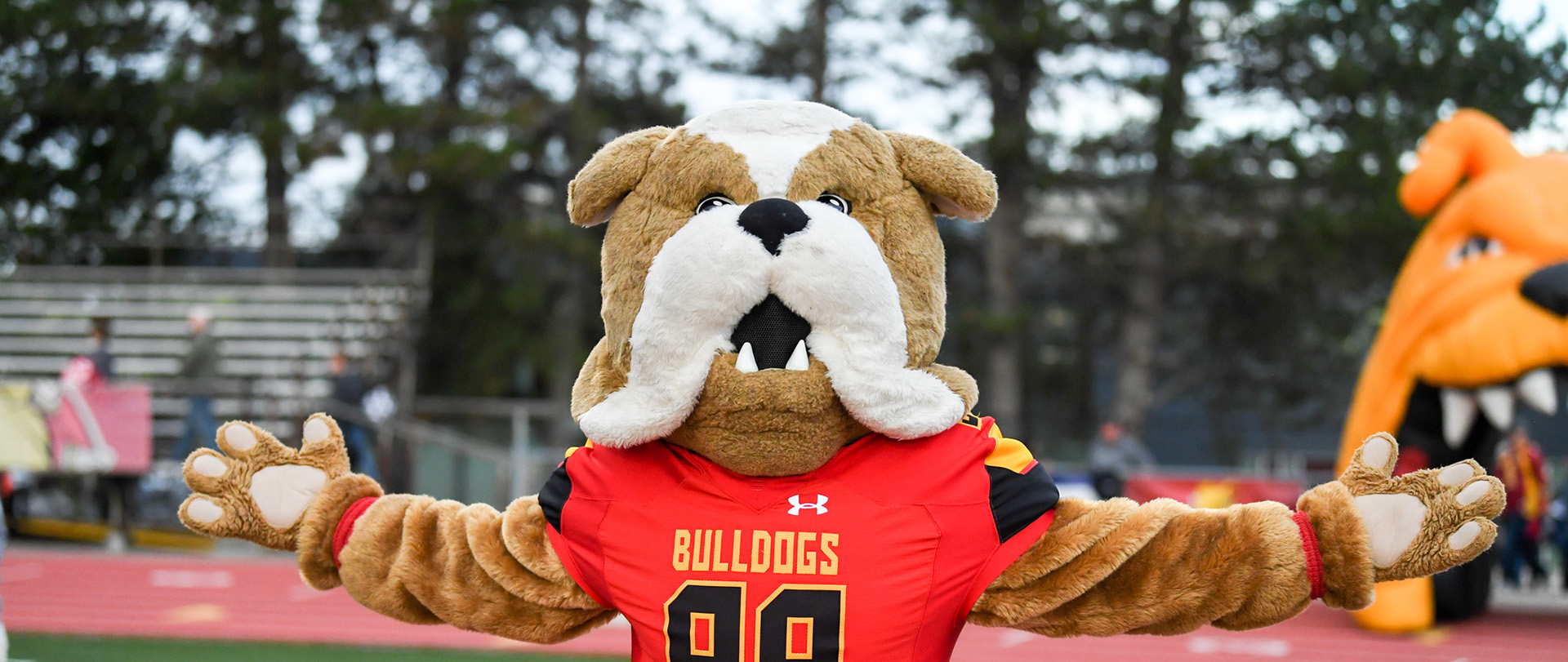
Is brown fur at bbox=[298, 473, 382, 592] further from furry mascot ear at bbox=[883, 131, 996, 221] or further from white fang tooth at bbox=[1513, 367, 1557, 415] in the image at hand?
white fang tooth at bbox=[1513, 367, 1557, 415]

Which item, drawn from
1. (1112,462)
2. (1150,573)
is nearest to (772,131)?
(1150,573)

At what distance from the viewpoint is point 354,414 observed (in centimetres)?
946

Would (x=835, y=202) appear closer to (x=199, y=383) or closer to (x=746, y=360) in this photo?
(x=746, y=360)

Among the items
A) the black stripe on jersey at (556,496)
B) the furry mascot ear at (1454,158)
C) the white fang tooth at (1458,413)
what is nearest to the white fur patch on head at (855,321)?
the black stripe on jersey at (556,496)

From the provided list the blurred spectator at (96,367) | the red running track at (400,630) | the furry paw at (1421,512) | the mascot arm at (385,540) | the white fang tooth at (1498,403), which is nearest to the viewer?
the furry paw at (1421,512)

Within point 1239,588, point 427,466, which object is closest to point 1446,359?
point 1239,588

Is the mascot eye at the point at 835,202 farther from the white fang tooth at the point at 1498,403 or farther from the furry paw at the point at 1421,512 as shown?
the white fang tooth at the point at 1498,403

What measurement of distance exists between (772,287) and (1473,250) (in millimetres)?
5351

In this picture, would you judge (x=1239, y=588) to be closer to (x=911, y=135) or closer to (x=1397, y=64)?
(x=911, y=135)

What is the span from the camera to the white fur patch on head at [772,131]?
2.14 m

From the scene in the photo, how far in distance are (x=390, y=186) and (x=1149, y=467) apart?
32.1 feet

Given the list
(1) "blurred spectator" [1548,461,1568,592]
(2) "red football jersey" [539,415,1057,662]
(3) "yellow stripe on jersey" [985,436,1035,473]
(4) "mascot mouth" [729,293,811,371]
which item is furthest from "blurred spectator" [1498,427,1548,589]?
(4) "mascot mouth" [729,293,811,371]

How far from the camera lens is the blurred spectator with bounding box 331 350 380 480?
9156 millimetres

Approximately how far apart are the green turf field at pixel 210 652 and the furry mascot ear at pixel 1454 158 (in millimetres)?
4665
